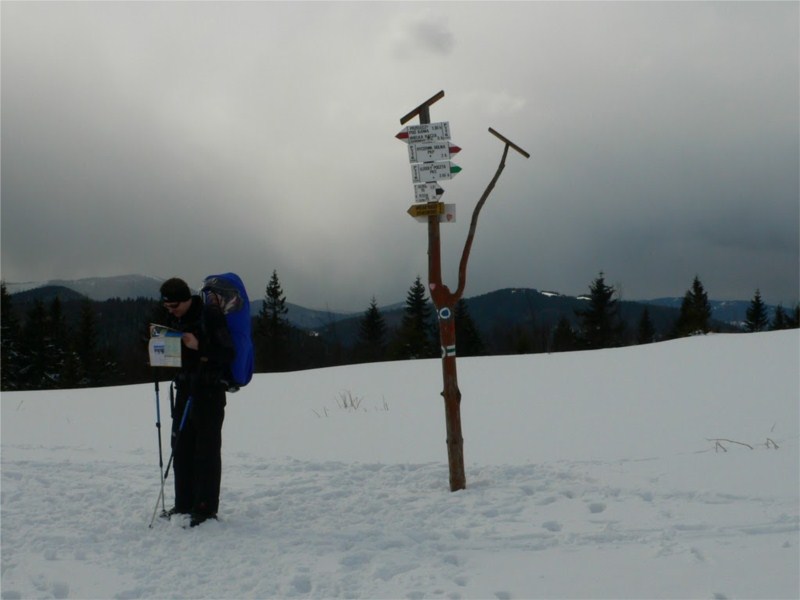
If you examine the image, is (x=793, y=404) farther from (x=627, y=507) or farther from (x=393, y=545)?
(x=393, y=545)

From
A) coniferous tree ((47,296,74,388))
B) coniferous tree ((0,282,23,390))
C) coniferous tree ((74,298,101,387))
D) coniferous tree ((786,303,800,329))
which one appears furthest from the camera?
coniferous tree ((786,303,800,329))

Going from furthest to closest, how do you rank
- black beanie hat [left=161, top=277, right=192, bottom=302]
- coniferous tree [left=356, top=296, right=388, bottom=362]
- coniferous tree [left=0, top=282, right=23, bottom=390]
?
coniferous tree [left=356, top=296, right=388, bottom=362], coniferous tree [left=0, top=282, right=23, bottom=390], black beanie hat [left=161, top=277, right=192, bottom=302]

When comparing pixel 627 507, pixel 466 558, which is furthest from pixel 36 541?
pixel 627 507

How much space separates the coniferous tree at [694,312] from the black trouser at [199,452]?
53796 mm

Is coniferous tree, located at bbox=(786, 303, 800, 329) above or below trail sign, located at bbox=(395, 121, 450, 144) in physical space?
below

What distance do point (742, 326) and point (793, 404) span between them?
65.1m

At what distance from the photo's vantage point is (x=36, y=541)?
4633 millimetres

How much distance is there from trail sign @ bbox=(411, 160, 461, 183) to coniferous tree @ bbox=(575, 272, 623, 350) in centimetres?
5082

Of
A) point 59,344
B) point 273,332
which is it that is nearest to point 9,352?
point 59,344

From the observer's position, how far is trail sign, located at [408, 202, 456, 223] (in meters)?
5.59

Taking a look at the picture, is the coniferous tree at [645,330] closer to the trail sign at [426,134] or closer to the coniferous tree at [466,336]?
the coniferous tree at [466,336]

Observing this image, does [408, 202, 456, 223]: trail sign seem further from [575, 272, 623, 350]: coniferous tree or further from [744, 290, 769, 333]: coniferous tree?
[744, 290, 769, 333]: coniferous tree

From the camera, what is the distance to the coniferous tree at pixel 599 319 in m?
54.2

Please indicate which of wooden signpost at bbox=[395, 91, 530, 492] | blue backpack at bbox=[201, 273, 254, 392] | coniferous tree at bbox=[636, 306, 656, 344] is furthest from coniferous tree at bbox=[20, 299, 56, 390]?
coniferous tree at bbox=[636, 306, 656, 344]
